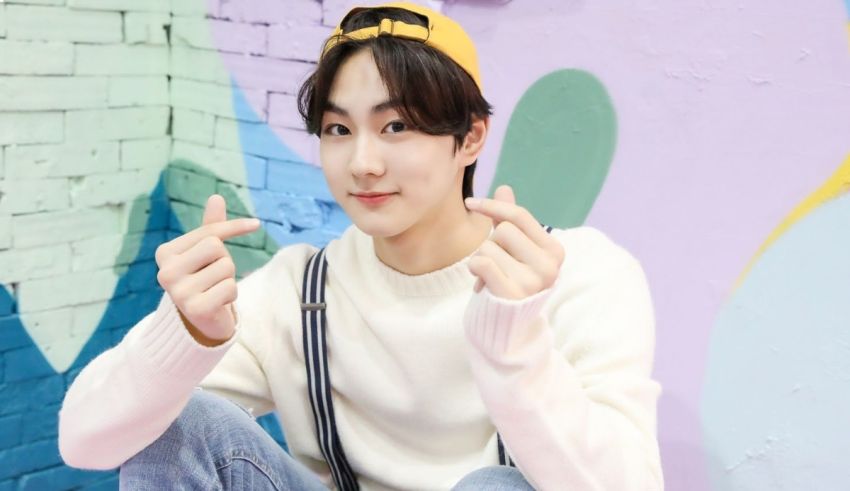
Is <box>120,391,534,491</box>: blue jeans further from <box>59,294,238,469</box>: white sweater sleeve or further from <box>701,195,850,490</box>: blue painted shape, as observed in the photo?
<box>701,195,850,490</box>: blue painted shape

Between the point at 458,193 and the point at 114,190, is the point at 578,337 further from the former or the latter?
the point at 114,190

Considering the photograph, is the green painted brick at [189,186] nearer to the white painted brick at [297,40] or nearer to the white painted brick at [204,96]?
the white painted brick at [204,96]

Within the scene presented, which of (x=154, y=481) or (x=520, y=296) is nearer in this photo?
(x=520, y=296)

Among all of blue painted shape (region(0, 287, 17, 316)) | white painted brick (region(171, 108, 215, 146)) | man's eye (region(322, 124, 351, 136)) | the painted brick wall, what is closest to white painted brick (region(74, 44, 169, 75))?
the painted brick wall

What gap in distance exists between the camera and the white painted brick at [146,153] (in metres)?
2.11

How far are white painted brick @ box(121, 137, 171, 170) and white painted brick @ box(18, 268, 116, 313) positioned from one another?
24 cm

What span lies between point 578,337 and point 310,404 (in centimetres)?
41

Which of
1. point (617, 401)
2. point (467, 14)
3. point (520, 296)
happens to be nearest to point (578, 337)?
point (617, 401)

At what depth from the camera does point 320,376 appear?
132 centimetres

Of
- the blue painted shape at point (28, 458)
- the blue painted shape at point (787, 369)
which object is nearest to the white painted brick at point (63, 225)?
the blue painted shape at point (28, 458)

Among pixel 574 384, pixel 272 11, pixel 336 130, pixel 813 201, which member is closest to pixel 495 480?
pixel 574 384

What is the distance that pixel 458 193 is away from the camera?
131 cm

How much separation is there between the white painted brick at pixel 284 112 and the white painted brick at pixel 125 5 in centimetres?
34

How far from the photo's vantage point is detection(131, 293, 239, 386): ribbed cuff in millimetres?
1085
